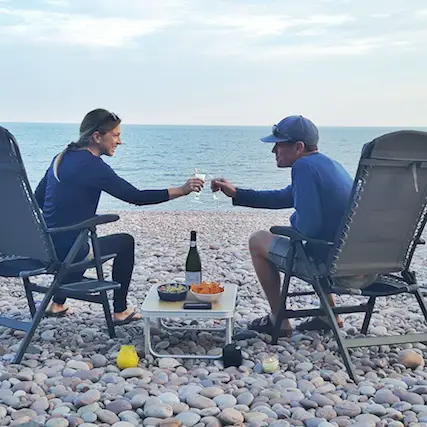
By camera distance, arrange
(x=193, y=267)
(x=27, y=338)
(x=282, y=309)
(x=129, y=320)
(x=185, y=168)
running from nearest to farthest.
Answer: (x=27, y=338) < (x=282, y=309) < (x=193, y=267) < (x=129, y=320) < (x=185, y=168)

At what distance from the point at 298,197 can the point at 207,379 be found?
1.09 meters

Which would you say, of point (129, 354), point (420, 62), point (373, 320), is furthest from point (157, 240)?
point (420, 62)

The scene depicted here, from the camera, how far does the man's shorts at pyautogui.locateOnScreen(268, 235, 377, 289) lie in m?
3.74

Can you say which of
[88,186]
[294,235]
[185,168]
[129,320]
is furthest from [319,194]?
[185,168]

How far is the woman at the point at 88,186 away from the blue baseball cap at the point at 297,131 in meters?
0.59

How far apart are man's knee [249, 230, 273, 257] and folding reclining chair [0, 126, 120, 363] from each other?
0.85m

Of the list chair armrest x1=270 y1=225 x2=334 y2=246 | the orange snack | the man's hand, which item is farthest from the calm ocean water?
chair armrest x1=270 y1=225 x2=334 y2=246

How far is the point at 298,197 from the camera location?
3750 millimetres

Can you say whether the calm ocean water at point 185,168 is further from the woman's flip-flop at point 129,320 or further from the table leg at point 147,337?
the table leg at point 147,337

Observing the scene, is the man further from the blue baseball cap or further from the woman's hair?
the woman's hair

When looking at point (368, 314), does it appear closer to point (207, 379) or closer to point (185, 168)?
A: point (207, 379)

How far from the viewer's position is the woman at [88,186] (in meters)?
4.02

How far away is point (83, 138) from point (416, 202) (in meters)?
1.97

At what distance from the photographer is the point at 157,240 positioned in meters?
8.20
